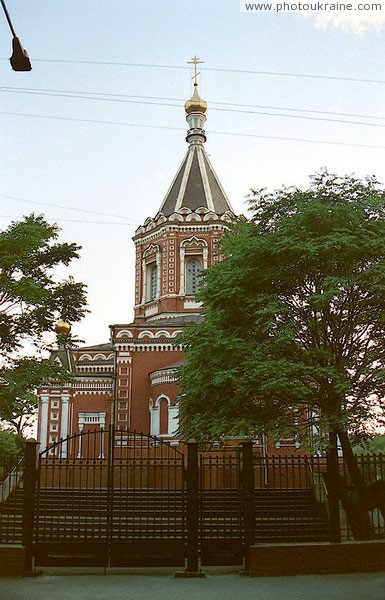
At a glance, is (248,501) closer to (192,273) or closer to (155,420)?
(155,420)

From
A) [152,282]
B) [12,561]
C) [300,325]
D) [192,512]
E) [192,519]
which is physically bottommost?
[12,561]

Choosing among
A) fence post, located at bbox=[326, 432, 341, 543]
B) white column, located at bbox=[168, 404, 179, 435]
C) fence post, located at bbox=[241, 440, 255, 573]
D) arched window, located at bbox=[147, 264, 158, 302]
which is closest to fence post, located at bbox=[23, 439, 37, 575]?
fence post, located at bbox=[241, 440, 255, 573]

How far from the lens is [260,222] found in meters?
14.8

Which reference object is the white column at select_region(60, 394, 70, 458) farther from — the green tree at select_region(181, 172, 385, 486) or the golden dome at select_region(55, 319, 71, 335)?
the green tree at select_region(181, 172, 385, 486)

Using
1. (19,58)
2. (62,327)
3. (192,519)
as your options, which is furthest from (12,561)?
(62,327)

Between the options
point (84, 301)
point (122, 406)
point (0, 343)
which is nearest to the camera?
point (0, 343)

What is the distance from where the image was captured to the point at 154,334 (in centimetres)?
3023

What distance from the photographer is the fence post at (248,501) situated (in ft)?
35.0

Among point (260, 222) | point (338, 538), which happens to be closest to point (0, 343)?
point (260, 222)

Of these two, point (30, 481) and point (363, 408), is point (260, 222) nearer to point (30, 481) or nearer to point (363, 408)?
point (363, 408)

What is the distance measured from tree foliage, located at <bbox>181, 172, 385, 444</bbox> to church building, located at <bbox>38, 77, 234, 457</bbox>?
1202cm

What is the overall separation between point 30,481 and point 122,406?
706 inches

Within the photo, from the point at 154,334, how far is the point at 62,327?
5.08 metres

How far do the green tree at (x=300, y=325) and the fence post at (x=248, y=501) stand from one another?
198 centimetres
